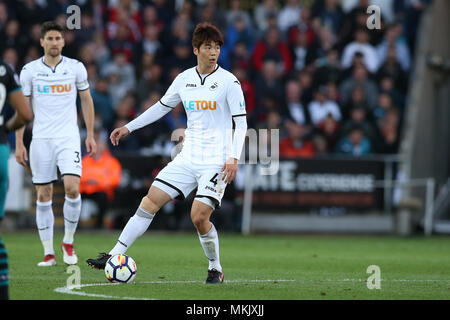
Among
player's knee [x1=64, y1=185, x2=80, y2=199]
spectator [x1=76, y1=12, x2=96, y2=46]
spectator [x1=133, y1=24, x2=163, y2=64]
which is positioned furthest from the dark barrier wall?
player's knee [x1=64, y1=185, x2=80, y2=199]

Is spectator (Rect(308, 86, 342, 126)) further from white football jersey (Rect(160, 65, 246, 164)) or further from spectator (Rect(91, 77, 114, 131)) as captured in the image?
white football jersey (Rect(160, 65, 246, 164))

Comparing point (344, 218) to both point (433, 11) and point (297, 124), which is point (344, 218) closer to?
point (297, 124)

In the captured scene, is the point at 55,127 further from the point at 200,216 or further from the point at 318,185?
the point at 318,185

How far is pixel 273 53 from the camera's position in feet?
65.8

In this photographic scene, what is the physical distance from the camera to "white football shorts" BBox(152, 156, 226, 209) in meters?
8.48

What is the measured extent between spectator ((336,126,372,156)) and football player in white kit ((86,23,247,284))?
34.0ft

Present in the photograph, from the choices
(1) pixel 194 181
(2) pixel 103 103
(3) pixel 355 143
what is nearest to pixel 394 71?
(3) pixel 355 143

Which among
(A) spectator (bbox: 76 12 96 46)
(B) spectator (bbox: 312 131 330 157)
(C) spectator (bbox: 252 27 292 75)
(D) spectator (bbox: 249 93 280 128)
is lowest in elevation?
(B) spectator (bbox: 312 131 330 157)

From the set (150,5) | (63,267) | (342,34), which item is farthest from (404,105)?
(63,267)

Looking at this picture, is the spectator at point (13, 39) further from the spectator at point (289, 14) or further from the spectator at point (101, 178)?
the spectator at point (289, 14)

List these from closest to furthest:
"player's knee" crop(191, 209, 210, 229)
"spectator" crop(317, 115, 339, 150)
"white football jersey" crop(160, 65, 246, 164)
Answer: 1. "player's knee" crop(191, 209, 210, 229)
2. "white football jersey" crop(160, 65, 246, 164)
3. "spectator" crop(317, 115, 339, 150)

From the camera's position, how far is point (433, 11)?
68.4 ft

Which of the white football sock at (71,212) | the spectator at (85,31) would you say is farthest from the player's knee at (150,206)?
the spectator at (85,31)

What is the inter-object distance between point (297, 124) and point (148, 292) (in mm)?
11309
